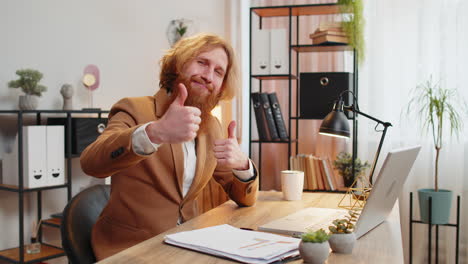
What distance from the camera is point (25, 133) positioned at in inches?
102

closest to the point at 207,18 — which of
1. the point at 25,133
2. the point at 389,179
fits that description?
the point at 25,133

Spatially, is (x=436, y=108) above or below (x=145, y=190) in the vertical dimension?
above

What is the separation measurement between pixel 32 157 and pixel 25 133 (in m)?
0.14

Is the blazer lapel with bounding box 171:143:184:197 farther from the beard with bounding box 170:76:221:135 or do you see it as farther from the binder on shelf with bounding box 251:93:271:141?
the binder on shelf with bounding box 251:93:271:141

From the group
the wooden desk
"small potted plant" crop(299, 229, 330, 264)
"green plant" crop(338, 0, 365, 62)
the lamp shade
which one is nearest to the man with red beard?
the wooden desk

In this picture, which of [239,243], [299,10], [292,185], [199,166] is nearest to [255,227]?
[239,243]

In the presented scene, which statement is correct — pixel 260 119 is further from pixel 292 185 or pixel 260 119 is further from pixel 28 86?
pixel 28 86

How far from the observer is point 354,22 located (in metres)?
3.21

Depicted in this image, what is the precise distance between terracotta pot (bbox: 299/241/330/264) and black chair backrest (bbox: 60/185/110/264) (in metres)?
0.76

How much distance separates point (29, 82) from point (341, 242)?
2.16m

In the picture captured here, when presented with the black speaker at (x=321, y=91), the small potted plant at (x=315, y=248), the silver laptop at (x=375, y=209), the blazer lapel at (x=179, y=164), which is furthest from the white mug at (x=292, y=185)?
the black speaker at (x=321, y=91)

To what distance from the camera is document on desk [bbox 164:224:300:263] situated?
3.66 ft

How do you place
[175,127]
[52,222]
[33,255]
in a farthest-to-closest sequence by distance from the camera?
[52,222], [33,255], [175,127]

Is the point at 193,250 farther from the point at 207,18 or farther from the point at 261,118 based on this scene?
the point at 207,18
